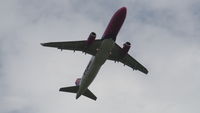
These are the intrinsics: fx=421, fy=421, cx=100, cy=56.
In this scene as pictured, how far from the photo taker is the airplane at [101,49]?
60375 millimetres

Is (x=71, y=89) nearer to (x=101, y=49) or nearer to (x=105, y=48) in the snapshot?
(x=101, y=49)

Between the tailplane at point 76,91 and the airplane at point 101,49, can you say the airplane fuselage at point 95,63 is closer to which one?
the airplane at point 101,49

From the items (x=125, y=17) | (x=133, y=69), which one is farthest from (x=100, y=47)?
(x=133, y=69)

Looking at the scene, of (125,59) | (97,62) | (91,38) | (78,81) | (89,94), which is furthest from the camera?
(89,94)

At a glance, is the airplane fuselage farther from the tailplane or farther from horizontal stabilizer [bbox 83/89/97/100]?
horizontal stabilizer [bbox 83/89/97/100]

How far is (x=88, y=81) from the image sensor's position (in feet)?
215

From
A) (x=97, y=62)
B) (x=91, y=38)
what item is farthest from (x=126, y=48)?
(x=91, y=38)

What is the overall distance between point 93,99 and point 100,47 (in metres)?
14.2

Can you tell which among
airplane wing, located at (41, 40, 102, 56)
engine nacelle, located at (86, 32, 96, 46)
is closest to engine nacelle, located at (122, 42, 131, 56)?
airplane wing, located at (41, 40, 102, 56)

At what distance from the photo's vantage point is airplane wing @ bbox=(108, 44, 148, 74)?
2607 inches

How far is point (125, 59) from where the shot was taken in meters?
68.9

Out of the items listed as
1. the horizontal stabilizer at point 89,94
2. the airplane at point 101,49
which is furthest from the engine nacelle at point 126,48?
the horizontal stabilizer at point 89,94

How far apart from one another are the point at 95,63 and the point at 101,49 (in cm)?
292

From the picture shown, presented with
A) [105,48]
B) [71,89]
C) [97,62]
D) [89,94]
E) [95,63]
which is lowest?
[71,89]
